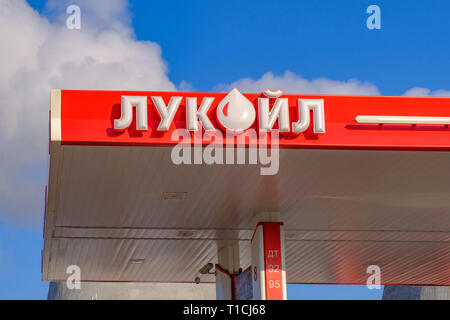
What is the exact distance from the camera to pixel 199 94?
49.7 feet

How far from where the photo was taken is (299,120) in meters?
15.2

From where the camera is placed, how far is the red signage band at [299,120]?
48.2ft

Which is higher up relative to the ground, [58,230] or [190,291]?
[190,291]

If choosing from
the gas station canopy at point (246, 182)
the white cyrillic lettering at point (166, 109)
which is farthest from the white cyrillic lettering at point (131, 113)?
the white cyrillic lettering at point (166, 109)

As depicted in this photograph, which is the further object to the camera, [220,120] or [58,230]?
[58,230]

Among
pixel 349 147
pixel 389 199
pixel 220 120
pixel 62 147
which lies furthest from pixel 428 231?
pixel 62 147

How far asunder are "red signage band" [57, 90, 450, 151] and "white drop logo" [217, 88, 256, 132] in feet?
0.16

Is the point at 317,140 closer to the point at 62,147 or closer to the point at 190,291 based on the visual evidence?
the point at 62,147

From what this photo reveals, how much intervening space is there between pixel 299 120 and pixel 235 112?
1277 millimetres

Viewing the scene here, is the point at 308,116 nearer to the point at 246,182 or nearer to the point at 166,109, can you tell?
the point at 246,182

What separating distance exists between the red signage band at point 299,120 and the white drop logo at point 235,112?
5 centimetres

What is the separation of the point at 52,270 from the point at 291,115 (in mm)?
12823

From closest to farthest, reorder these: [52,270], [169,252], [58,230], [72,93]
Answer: [72,93], [58,230], [169,252], [52,270]
